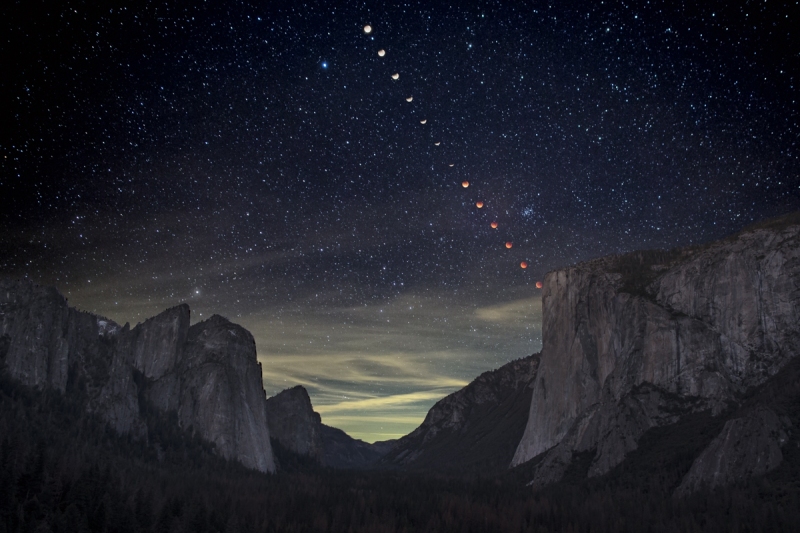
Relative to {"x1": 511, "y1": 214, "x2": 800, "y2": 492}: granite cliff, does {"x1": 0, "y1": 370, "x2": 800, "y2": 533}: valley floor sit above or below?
below

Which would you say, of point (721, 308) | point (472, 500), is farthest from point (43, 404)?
point (721, 308)

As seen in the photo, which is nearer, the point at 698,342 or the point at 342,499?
the point at 698,342

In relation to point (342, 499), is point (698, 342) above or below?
above

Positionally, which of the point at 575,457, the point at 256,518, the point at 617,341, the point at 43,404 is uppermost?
the point at 617,341

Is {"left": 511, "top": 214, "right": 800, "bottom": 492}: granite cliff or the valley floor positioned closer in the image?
the valley floor

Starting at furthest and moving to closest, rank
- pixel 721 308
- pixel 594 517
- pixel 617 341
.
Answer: pixel 617 341
pixel 721 308
pixel 594 517

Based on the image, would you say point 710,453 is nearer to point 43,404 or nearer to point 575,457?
point 575,457

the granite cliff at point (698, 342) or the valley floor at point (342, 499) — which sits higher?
the granite cliff at point (698, 342)

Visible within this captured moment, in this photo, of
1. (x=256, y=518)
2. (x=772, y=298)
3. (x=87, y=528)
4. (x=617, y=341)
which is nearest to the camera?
(x=87, y=528)

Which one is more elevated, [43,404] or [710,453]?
[43,404]

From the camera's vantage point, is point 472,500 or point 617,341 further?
point 617,341

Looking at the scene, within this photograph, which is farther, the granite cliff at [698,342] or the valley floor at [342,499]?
the granite cliff at [698,342]
